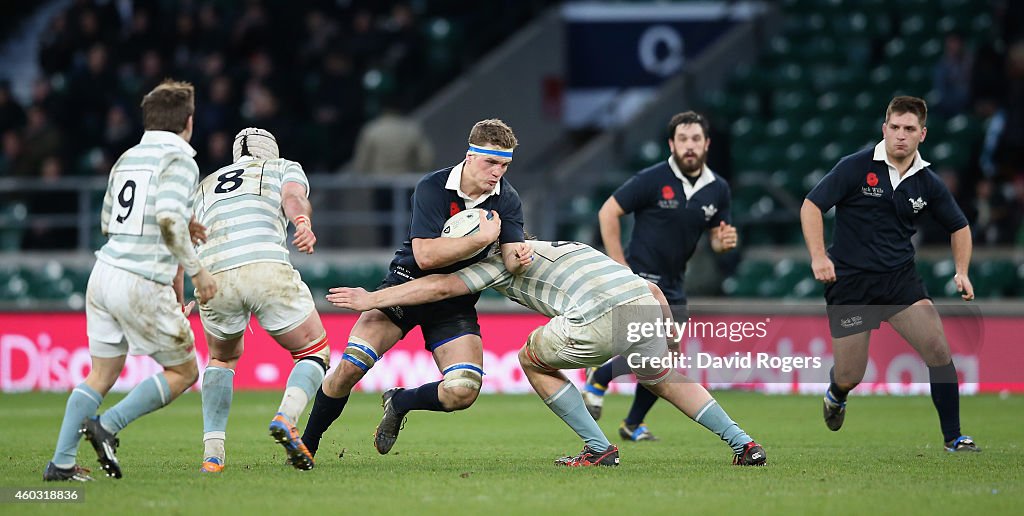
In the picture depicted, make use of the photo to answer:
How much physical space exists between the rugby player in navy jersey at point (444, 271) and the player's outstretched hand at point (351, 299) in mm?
347

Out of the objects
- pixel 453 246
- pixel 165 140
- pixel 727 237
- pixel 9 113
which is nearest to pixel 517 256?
pixel 453 246

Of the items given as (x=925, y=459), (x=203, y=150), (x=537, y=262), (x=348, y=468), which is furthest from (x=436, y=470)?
(x=203, y=150)

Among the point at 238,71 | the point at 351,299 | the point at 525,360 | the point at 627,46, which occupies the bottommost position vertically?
the point at 525,360

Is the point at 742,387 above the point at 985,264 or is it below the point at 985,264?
below

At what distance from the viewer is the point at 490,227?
7.55 m

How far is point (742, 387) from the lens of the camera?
48.3 ft

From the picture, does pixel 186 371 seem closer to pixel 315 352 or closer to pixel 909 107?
pixel 315 352

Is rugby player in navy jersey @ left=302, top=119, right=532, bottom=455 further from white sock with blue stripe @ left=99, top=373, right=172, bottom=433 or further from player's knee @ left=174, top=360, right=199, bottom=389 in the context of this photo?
white sock with blue stripe @ left=99, top=373, right=172, bottom=433

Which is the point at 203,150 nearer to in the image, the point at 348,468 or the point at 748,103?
the point at 748,103

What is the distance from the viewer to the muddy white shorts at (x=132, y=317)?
693cm

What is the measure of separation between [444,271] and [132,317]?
1732 mm

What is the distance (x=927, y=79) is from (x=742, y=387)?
5.94 metres

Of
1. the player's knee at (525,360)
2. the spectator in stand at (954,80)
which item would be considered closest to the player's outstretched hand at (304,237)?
the player's knee at (525,360)

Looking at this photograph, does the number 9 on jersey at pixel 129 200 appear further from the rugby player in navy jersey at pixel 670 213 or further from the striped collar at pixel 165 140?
the rugby player in navy jersey at pixel 670 213
